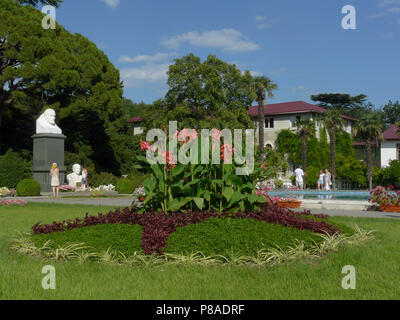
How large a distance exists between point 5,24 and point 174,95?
15315mm

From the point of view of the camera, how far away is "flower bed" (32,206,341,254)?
634cm

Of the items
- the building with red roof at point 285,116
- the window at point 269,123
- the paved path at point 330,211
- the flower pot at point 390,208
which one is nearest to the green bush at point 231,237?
the paved path at point 330,211

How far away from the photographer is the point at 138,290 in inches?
180

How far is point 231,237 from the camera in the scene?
20.5ft

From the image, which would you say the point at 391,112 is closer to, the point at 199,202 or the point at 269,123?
the point at 269,123

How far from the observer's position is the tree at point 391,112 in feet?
313

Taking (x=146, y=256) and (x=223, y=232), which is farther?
(x=223, y=232)

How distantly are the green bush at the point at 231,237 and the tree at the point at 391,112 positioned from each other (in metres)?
97.6

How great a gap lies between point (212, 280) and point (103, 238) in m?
2.34
